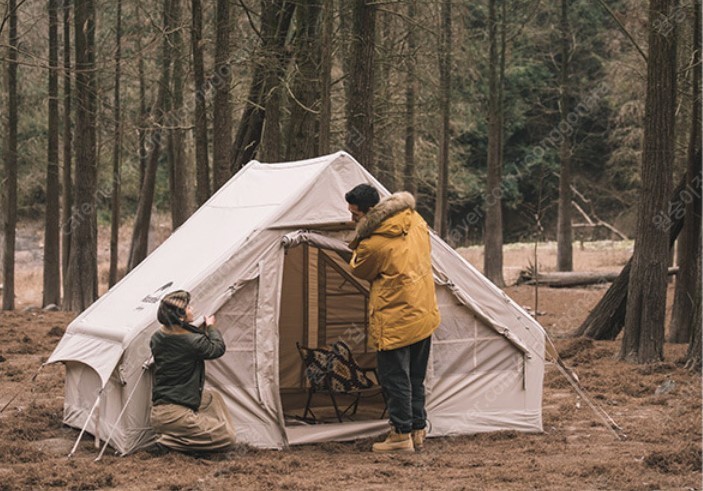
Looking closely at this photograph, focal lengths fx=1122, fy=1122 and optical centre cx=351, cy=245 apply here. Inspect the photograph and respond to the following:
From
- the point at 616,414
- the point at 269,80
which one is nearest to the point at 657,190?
the point at 616,414

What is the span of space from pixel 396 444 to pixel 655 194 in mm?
6024

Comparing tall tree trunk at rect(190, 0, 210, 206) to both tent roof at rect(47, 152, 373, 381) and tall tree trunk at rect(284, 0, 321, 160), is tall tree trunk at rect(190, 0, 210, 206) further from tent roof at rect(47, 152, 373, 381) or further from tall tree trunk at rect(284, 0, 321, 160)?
tent roof at rect(47, 152, 373, 381)

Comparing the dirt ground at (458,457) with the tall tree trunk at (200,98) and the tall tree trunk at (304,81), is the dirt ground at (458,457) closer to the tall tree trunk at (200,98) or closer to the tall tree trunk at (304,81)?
the tall tree trunk at (200,98)

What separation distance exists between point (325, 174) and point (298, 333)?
2.54 meters

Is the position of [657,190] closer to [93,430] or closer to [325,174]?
[325,174]

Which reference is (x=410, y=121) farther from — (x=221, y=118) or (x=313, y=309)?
(x=313, y=309)

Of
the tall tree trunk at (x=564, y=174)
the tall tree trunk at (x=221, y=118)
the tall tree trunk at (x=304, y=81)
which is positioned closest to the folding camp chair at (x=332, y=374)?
the tall tree trunk at (x=221, y=118)

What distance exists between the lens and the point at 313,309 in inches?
441

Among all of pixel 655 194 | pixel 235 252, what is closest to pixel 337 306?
pixel 235 252

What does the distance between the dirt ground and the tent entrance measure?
2.13 meters

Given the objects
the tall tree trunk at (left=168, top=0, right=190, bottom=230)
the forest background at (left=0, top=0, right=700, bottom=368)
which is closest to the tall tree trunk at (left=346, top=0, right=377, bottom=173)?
the forest background at (left=0, top=0, right=700, bottom=368)

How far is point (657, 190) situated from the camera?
13.0m

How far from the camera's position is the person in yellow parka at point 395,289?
327 inches

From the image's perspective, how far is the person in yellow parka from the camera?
8.30 meters
